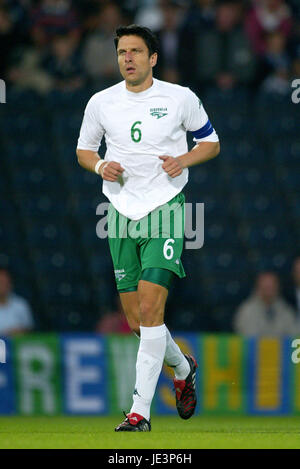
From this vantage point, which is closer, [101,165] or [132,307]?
[101,165]

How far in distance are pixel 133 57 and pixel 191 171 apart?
7095 millimetres

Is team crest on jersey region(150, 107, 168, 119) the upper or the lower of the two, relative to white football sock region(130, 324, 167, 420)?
upper

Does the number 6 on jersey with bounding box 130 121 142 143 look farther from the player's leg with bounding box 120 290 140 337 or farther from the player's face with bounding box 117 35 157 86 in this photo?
the player's leg with bounding box 120 290 140 337

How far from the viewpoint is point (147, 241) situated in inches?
309

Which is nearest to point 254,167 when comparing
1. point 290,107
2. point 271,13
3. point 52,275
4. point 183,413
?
point 290,107

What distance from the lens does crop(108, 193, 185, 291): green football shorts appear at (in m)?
7.76

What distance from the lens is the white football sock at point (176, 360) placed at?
820 cm

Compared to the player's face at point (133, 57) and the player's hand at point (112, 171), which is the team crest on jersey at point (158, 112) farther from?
the player's hand at point (112, 171)

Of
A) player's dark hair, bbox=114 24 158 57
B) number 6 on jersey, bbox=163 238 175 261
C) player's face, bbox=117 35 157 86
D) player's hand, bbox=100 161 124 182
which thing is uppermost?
player's dark hair, bbox=114 24 158 57

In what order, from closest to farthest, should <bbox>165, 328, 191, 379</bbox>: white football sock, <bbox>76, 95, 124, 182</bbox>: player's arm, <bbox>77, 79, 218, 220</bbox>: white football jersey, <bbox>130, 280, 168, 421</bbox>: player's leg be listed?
1. <bbox>130, 280, 168, 421</bbox>: player's leg
2. <bbox>77, 79, 218, 220</bbox>: white football jersey
3. <bbox>76, 95, 124, 182</bbox>: player's arm
4. <bbox>165, 328, 191, 379</bbox>: white football sock

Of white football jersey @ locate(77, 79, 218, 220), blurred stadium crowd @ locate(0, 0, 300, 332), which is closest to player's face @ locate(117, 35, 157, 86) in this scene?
white football jersey @ locate(77, 79, 218, 220)

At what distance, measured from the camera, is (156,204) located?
780 cm

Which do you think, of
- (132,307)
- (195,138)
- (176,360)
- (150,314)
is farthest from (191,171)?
(150,314)

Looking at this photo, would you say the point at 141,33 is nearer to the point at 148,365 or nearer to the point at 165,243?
the point at 165,243
